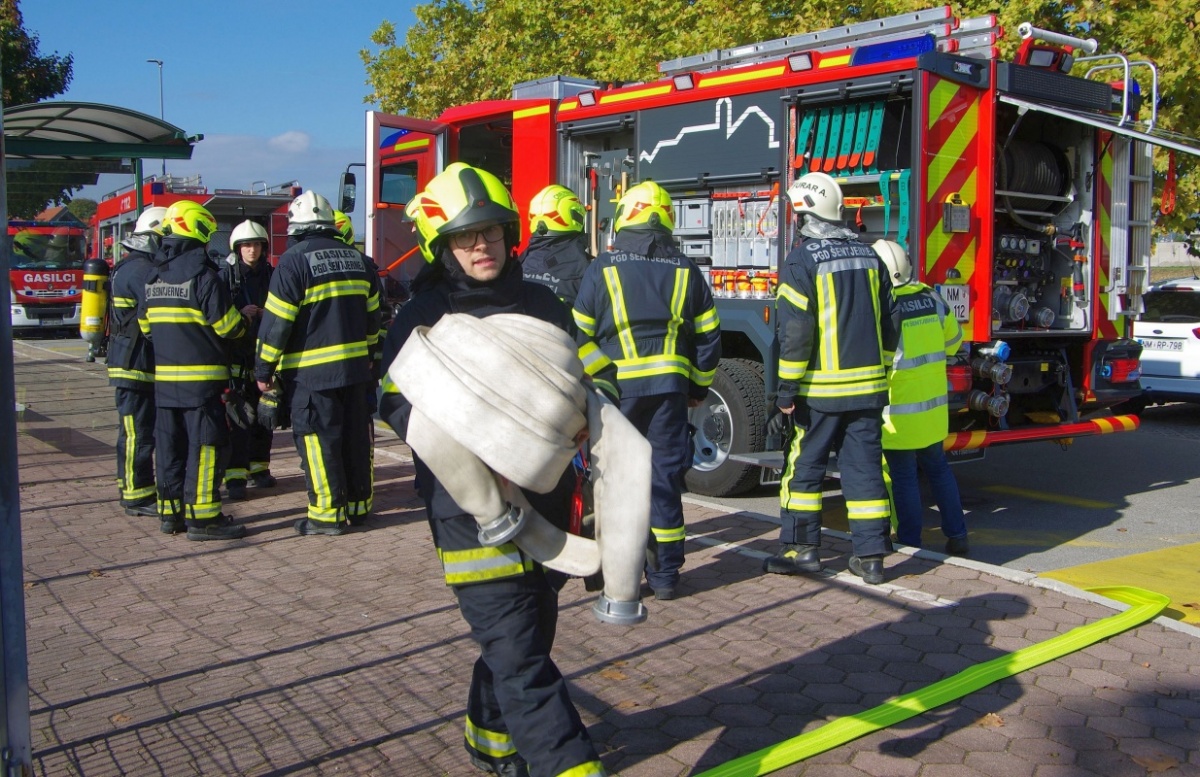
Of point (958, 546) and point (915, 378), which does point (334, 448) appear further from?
point (958, 546)

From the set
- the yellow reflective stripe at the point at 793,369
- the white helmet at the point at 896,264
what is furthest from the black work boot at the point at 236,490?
the white helmet at the point at 896,264

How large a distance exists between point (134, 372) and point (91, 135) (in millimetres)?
2110

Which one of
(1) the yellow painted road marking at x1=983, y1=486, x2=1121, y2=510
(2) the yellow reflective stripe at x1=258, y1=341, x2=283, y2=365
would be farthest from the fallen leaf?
(2) the yellow reflective stripe at x1=258, y1=341, x2=283, y2=365

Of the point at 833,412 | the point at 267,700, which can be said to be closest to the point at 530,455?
the point at 267,700

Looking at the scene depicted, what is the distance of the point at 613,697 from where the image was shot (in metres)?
4.07

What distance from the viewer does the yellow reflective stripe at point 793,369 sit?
18.1 feet

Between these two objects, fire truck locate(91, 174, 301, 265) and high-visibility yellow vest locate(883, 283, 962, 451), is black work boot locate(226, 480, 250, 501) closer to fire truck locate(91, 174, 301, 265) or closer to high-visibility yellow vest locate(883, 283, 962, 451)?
high-visibility yellow vest locate(883, 283, 962, 451)

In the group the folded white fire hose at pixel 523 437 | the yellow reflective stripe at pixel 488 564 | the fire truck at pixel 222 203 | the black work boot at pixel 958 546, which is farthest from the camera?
the fire truck at pixel 222 203

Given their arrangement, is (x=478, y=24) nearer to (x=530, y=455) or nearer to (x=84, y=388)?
(x=84, y=388)

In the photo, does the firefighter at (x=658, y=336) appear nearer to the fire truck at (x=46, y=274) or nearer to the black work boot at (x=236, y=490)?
the black work boot at (x=236, y=490)

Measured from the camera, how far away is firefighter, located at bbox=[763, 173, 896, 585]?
5500 mm

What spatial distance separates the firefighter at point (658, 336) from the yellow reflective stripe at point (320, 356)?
1767mm

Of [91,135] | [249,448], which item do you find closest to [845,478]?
[249,448]

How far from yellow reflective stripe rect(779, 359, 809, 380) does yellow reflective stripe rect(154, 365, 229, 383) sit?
3.28 m
